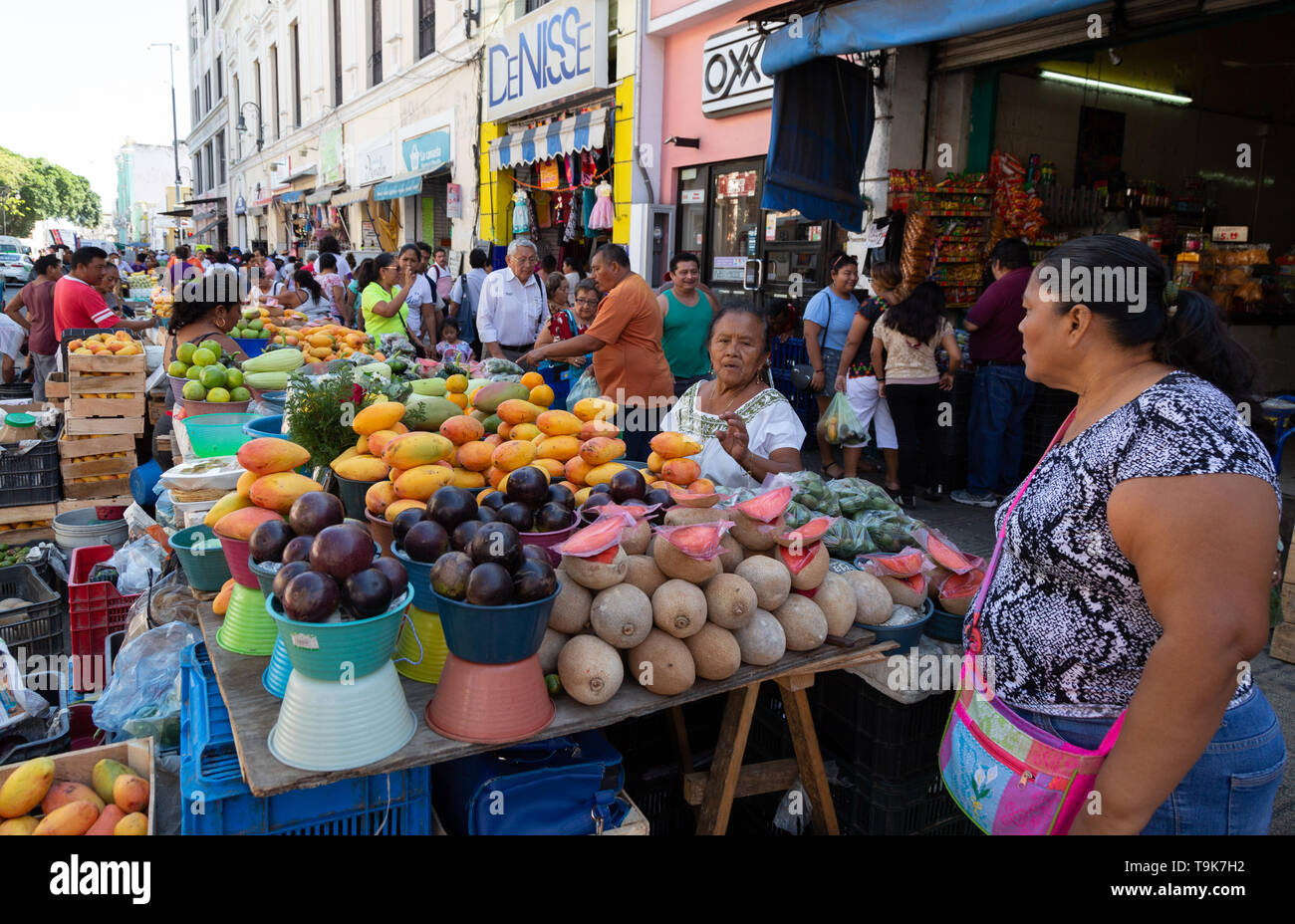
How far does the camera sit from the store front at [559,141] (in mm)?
11578

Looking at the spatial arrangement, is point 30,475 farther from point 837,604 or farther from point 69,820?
point 837,604

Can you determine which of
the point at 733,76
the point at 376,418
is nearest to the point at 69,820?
the point at 376,418

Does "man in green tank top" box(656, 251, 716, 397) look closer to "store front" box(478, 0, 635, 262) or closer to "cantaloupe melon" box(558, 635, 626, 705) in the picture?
"store front" box(478, 0, 635, 262)

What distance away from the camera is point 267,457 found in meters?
2.59

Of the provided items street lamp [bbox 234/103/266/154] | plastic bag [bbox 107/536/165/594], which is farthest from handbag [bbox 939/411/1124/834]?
street lamp [bbox 234/103/266/154]

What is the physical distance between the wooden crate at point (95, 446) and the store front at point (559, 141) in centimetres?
685

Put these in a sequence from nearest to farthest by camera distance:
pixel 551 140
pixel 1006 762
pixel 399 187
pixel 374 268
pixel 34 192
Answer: pixel 1006 762 < pixel 374 268 < pixel 551 140 < pixel 399 187 < pixel 34 192

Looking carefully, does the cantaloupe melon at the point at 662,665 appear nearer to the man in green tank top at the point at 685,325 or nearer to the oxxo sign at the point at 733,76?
the man in green tank top at the point at 685,325

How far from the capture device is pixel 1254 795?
5.56 feet

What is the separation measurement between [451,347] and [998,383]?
5102mm

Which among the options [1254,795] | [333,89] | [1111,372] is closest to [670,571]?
[1111,372]

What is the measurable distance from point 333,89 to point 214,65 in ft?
80.1

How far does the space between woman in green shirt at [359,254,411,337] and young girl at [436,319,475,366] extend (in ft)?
1.60

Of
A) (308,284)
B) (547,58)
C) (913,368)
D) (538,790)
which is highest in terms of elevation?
(547,58)
